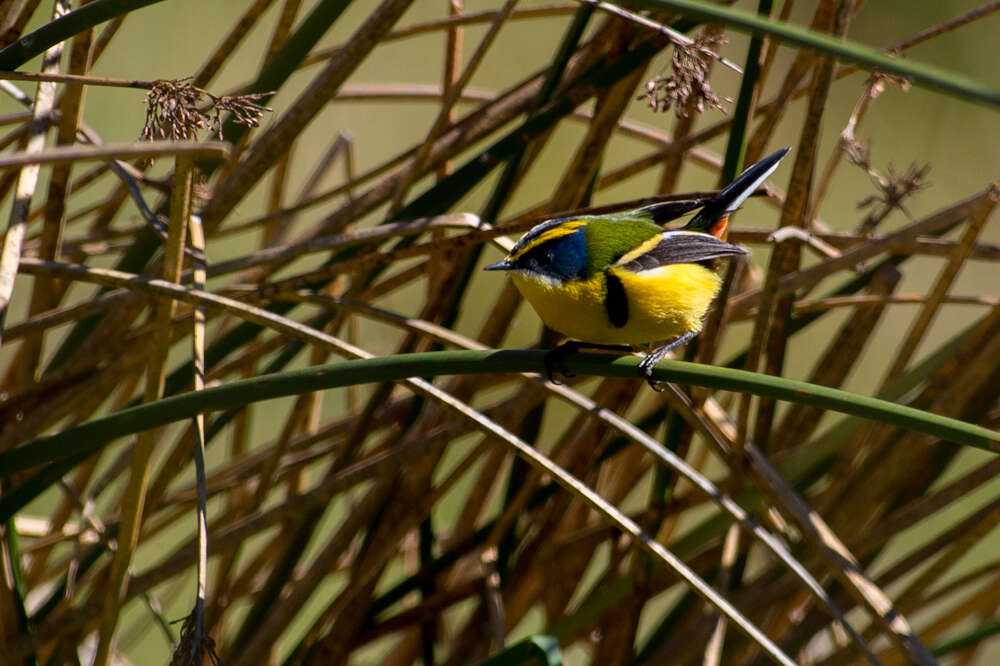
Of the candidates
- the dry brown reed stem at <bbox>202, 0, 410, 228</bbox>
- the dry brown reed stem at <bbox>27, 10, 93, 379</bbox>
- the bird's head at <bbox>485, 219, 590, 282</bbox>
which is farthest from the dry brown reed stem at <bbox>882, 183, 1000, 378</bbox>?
the dry brown reed stem at <bbox>27, 10, 93, 379</bbox>

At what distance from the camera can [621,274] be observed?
1.62m

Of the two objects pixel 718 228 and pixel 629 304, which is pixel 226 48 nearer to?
pixel 629 304

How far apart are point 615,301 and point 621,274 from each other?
0.18ft

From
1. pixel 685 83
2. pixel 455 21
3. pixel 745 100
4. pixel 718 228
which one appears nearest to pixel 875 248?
pixel 718 228

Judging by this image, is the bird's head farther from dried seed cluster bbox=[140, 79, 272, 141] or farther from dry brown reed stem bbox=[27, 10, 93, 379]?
dry brown reed stem bbox=[27, 10, 93, 379]

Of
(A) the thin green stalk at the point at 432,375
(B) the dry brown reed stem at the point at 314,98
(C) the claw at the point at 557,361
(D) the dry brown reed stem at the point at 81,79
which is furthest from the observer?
(B) the dry brown reed stem at the point at 314,98

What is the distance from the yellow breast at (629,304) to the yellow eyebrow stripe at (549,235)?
0.11ft

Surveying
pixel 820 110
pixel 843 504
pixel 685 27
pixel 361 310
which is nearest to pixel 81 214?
pixel 361 310

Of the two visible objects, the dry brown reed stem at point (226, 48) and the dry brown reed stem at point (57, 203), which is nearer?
the dry brown reed stem at point (57, 203)

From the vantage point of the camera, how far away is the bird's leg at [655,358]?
1.22 meters

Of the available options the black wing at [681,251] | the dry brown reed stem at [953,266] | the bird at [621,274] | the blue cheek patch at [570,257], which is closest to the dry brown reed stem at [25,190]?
the bird at [621,274]

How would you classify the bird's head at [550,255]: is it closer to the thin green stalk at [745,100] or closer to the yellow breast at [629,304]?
the yellow breast at [629,304]

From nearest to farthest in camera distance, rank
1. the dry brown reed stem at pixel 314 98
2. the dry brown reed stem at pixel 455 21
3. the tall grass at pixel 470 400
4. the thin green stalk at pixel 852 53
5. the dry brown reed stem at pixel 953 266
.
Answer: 1. the thin green stalk at pixel 852 53
2. the tall grass at pixel 470 400
3. the dry brown reed stem at pixel 314 98
4. the dry brown reed stem at pixel 953 266
5. the dry brown reed stem at pixel 455 21

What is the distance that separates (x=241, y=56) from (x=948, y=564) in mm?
3750
